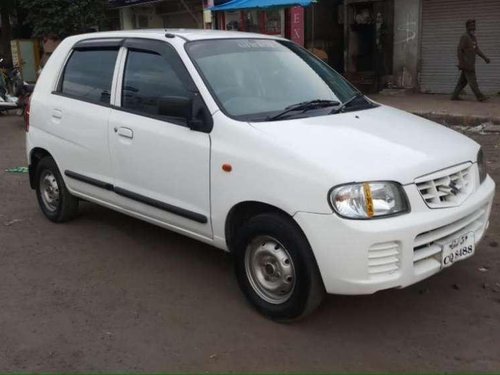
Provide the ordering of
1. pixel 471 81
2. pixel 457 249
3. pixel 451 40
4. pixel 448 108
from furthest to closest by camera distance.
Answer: pixel 451 40 → pixel 471 81 → pixel 448 108 → pixel 457 249

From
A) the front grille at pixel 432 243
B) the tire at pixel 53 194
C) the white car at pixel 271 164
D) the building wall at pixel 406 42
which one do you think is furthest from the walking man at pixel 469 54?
the front grille at pixel 432 243

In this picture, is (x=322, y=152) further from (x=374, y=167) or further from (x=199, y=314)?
(x=199, y=314)

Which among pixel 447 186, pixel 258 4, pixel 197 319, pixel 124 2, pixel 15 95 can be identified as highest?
pixel 124 2

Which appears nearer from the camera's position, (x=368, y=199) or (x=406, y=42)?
(x=368, y=199)

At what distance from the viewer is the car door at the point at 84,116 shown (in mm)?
4754

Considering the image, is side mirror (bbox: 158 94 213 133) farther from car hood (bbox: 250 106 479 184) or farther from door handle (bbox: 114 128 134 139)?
door handle (bbox: 114 128 134 139)

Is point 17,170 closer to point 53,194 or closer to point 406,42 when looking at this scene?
point 53,194

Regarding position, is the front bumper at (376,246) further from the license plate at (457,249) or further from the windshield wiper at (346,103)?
the windshield wiper at (346,103)

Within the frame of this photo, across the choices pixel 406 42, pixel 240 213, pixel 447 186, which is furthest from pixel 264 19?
pixel 447 186

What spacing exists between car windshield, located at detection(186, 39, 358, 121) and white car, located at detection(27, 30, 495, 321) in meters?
0.01

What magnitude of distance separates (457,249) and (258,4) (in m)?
9.81

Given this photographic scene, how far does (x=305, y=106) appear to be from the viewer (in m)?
4.05

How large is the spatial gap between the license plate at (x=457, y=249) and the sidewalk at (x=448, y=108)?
7274 mm

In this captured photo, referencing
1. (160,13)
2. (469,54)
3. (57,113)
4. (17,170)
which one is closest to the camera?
(57,113)
